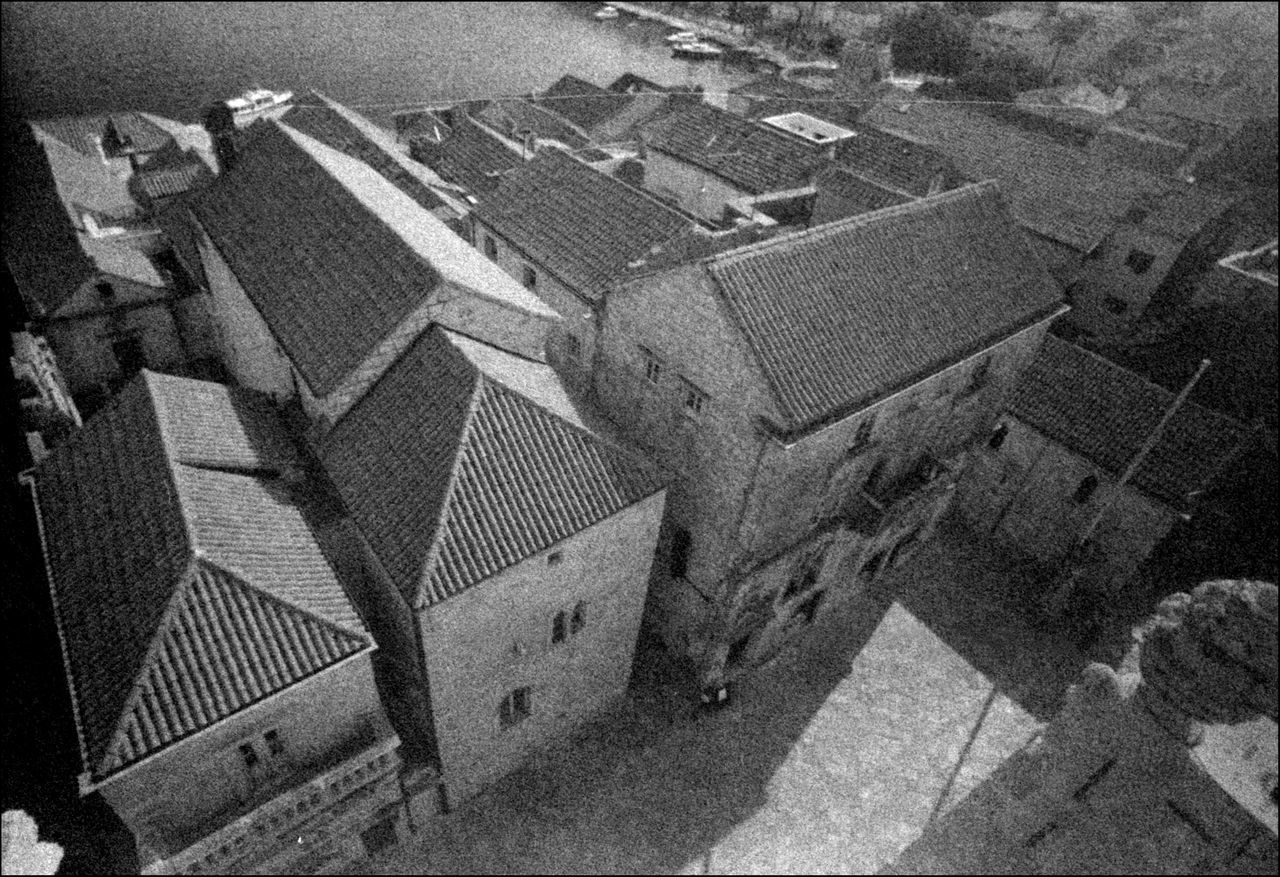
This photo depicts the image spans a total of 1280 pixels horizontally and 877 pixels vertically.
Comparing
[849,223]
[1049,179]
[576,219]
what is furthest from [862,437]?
[1049,179]

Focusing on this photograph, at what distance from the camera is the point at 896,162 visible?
3991 cm

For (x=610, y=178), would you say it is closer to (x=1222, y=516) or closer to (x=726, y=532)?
(x=726, y=532)

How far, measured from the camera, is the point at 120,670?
16.3m

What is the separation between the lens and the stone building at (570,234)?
2816 centimetres

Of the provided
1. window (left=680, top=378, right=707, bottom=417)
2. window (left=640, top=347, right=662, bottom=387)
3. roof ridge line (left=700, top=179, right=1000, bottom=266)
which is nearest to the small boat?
roof ridge line (left=700, top=179, right=1000, bottom=266)

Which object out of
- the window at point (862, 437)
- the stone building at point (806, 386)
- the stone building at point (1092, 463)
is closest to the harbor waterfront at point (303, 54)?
the stone building at point (806, 386)

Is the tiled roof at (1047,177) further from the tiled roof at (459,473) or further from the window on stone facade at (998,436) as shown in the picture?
the tiled roof at (459,473)

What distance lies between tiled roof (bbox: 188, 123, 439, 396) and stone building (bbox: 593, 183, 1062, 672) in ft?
24.3

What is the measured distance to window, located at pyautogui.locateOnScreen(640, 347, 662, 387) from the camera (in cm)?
2414

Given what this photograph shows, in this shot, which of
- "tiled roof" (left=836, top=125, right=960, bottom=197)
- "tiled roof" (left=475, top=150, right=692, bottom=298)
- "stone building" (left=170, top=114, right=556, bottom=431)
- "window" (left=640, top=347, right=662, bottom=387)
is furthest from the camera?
"tiled roof" (left=836, top=125, right=960, bottom=197)

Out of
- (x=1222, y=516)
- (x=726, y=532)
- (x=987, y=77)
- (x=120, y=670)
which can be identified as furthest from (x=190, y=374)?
(x=987, y=77)

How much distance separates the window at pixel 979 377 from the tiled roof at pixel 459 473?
552 inches

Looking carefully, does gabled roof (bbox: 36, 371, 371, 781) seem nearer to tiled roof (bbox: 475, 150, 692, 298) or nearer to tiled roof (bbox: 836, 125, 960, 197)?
tiled roof (bbox: 475, 150, 692, 298)

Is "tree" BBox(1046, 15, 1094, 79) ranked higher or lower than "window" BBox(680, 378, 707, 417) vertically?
lower
